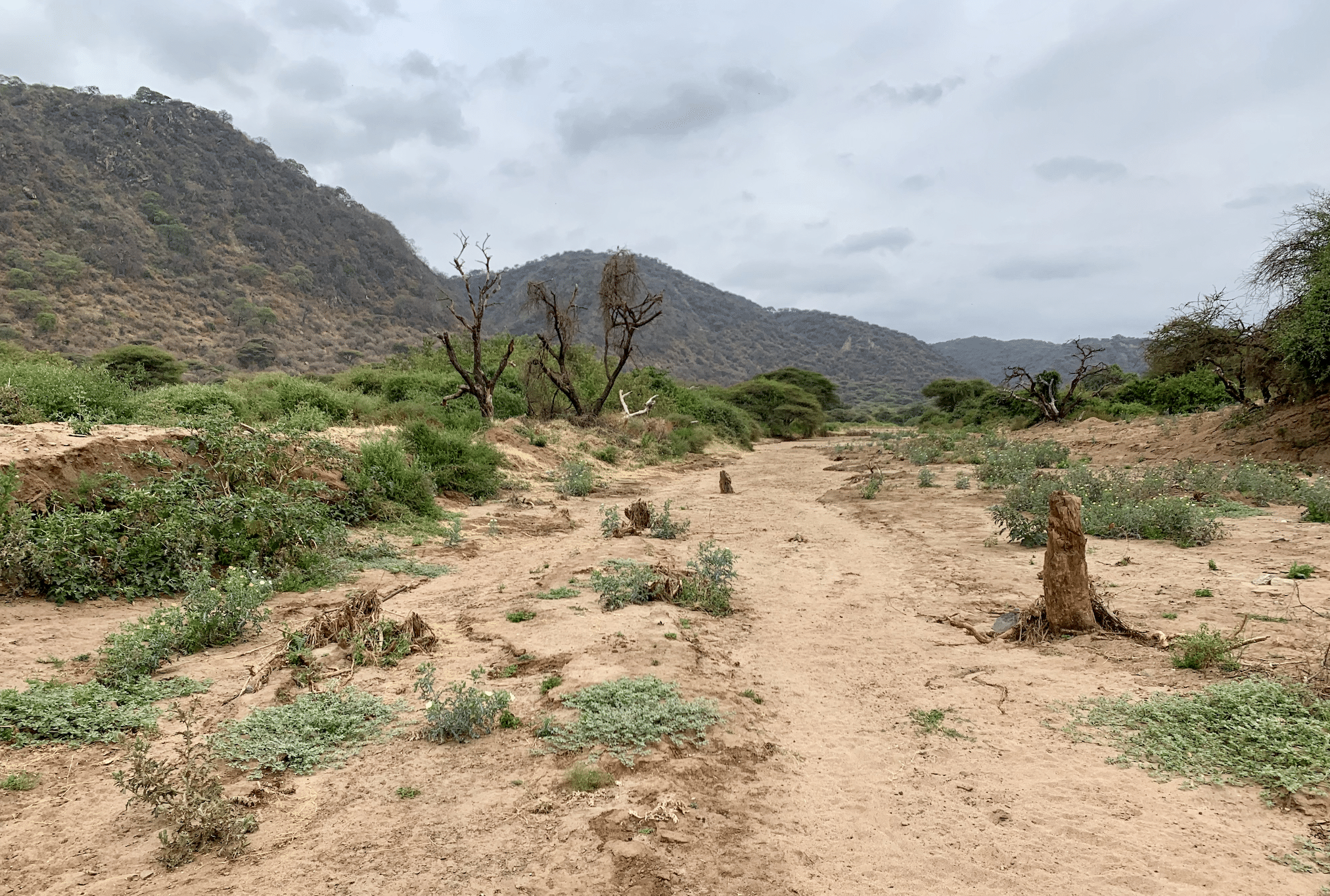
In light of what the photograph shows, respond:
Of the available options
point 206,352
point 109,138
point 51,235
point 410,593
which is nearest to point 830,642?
point 410,593

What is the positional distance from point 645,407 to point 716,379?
219 feet

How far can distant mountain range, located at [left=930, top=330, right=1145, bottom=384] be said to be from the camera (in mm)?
122125

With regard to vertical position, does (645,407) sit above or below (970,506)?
above

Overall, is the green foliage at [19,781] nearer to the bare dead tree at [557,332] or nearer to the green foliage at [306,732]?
the green foliage at [306,732]

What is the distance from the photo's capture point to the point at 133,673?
12.7 ft

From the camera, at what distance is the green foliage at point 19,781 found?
2803 millimetres

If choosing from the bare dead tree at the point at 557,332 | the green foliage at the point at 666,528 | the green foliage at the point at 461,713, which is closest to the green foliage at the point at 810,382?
the bare dead tree at the point at 557,332

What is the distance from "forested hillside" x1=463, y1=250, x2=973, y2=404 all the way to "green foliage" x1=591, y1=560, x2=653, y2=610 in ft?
241

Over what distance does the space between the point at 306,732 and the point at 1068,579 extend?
513 centimetres

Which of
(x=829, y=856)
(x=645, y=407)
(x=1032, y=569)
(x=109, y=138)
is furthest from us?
(x=109, y=138)

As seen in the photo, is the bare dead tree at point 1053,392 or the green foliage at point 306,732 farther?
the bare dead tree at point 1053,392

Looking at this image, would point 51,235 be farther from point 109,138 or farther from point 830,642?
point 830,642

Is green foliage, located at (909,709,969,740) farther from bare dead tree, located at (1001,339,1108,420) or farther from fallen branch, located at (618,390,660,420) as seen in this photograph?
bare dead tree, located at (1001,339,1108,420)

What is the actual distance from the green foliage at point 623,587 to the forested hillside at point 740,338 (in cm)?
7351
